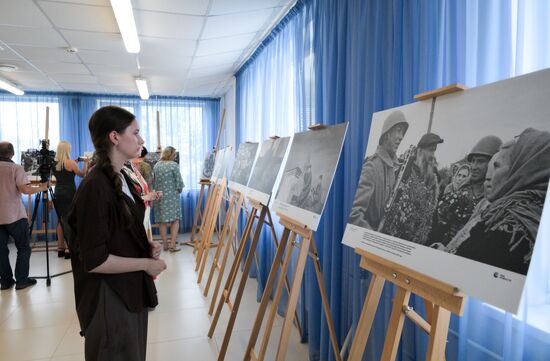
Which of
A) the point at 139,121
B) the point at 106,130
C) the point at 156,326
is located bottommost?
the point at 156,326

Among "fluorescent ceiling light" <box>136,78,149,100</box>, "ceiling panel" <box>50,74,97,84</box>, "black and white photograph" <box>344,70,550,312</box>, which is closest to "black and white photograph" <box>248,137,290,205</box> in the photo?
"black and white photograph" <box>344,70,550,312</box>

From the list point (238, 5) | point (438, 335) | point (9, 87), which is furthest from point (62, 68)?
point (438, 335)

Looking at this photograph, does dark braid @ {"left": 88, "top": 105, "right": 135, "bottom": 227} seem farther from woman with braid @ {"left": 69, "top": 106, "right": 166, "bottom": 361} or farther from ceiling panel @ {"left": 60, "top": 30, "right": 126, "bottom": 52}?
ceiling panel @ {"left": 60, "top": 30, "right": 126, "bottom": 52}

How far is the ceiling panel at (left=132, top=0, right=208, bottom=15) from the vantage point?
8.97 feet

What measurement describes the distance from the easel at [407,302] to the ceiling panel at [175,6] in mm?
2323

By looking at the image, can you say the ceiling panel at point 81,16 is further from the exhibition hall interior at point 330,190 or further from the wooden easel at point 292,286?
the wooden easel at point 292,286

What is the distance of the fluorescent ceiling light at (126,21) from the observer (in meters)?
2.52

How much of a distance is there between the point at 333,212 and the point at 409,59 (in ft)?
3.34

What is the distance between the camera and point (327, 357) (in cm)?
220

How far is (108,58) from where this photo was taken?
13.9ft

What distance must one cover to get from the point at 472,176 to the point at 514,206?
0.46 feet

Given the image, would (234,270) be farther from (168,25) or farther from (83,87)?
(83,87)

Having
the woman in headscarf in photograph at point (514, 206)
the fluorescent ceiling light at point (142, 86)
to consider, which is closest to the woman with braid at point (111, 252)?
the woman in headscarf in photograph at point (514, 206)

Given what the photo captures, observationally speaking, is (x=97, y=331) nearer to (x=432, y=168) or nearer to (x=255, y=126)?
(x=432, y=168)
